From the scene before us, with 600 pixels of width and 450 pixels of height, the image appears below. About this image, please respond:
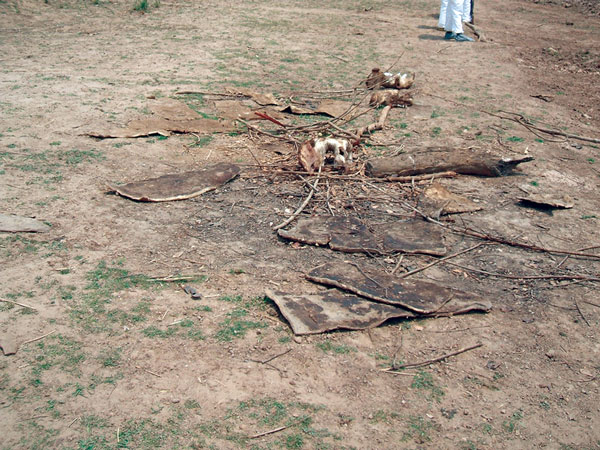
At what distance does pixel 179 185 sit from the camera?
476 cm

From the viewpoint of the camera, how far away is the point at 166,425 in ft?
8.54

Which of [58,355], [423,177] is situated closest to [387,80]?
[423,177]

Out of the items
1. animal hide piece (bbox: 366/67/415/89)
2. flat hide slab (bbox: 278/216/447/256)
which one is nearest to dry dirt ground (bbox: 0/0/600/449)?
flat hide slab (bbox: 278/216/447/256)

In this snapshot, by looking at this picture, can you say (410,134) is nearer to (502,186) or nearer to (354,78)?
(502,186)

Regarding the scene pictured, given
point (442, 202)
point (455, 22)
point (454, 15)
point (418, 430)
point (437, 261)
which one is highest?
point (454, 15)

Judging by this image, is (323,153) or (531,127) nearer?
(323,153)

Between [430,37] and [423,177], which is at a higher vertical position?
[430,37]

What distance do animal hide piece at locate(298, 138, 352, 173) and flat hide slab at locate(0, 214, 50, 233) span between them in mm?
2262

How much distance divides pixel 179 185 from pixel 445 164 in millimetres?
2532

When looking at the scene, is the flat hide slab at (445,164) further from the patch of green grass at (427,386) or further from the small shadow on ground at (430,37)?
the small shadow on ground at (430,37)

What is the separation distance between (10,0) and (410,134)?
8.94 meters

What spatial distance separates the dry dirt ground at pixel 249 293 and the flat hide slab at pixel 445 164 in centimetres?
16

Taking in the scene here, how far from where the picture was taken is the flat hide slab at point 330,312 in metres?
3.27

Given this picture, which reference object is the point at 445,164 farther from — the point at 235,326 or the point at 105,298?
the point at 105,298
